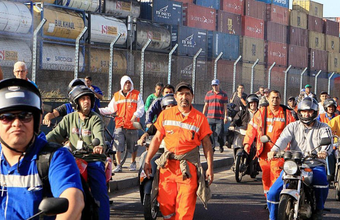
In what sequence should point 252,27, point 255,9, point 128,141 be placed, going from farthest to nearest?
point 255,9, point 252,27, point 128,141

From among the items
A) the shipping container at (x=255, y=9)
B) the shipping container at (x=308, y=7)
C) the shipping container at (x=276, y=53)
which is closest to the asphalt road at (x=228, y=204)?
the shipping container at (x=276, y=53)

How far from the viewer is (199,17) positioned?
38938mm

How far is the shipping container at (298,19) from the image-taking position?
4856 cm

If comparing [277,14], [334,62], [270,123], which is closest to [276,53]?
[277,14]

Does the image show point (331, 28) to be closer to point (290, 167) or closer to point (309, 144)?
point (309, 144)

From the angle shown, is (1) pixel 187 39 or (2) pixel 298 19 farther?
(2) pixel 298 19

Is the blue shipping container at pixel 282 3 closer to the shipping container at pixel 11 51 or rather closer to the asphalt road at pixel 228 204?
the shipping container at pixel 11 51

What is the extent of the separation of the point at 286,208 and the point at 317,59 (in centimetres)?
4207

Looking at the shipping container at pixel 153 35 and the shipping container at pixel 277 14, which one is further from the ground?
the shipping container at pixel 277 14

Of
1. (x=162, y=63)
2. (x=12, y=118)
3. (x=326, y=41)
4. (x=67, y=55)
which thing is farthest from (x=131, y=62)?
(x=326, y=41)

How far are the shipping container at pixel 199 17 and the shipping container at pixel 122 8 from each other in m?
4.46

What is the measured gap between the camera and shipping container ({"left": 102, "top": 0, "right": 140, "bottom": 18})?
1256 inches

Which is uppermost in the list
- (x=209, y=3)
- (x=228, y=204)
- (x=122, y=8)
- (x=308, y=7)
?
(x=308, y=7)

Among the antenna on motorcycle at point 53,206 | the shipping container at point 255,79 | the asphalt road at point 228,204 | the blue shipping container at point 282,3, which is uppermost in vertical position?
the blue shipping container at point 282,3
